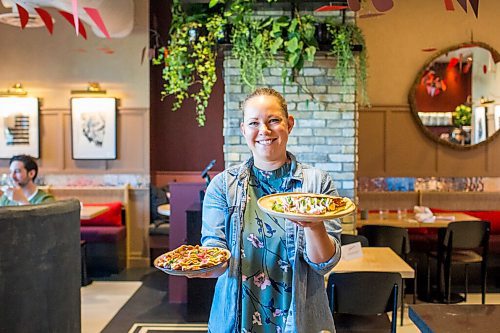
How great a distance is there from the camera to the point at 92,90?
7.11 meters

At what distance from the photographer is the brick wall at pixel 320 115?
488 cm

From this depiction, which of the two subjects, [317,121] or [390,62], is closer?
[317,121]

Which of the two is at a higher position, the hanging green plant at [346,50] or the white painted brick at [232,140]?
the hanging green plant at [346,50]

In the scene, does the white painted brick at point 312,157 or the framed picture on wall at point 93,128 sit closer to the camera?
the white painted brick at point 312,157

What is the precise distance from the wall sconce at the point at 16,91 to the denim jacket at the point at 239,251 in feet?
20.5

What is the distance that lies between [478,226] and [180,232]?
2913mm

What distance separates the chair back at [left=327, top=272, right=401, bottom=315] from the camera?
310 centimetres

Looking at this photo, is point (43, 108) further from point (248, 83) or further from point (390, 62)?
point (390, 62)

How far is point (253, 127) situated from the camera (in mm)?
1687

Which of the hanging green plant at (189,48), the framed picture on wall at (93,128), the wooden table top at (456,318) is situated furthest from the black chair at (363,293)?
the framed picture on wall at (93,128)

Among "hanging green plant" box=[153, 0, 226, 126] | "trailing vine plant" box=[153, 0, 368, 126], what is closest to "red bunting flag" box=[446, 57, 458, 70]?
"trailing vine plant" box=[153, 0, 368, 126]

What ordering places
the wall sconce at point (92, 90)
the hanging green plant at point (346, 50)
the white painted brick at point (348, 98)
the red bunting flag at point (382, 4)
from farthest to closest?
the wall sconce at point (92, 90)
the white painted brick at point (348, 98)
the hanging green plant at point (346, 50)
the red bunting flag at point (382, 4)

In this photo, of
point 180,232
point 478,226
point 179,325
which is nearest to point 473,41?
point 478,226

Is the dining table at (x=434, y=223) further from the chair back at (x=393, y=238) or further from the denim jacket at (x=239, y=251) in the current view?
the denim jacket at (x=239, y=251)
